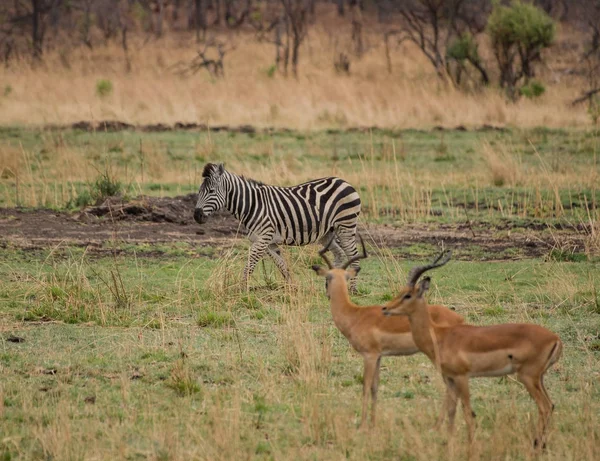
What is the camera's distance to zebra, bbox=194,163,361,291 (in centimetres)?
1055

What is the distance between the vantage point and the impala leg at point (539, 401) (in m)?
5.55

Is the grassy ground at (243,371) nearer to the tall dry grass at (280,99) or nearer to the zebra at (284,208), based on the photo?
the zebra at (284,208)

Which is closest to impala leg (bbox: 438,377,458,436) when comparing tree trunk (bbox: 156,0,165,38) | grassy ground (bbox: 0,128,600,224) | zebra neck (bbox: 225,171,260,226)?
zebra neck (bbox: 225,171,260,226)

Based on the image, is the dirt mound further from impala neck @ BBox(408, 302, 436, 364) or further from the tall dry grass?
impala neck @ BBox(408, 302, 436, 364)

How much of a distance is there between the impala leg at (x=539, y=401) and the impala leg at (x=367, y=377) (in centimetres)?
90

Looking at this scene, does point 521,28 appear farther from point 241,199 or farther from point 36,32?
point 241,199

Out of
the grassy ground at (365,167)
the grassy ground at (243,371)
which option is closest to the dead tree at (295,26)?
the grassy ground at (365,167)

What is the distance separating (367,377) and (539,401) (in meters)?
1.02

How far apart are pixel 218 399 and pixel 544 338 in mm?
1970

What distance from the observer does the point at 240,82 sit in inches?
1212

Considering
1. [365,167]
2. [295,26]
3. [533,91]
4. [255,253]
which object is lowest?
[255,253]

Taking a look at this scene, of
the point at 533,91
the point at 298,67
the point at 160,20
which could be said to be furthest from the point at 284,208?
the point at 160,20

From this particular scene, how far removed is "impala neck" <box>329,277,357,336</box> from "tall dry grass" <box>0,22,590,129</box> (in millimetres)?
15332

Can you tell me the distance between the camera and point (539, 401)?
5.59m
